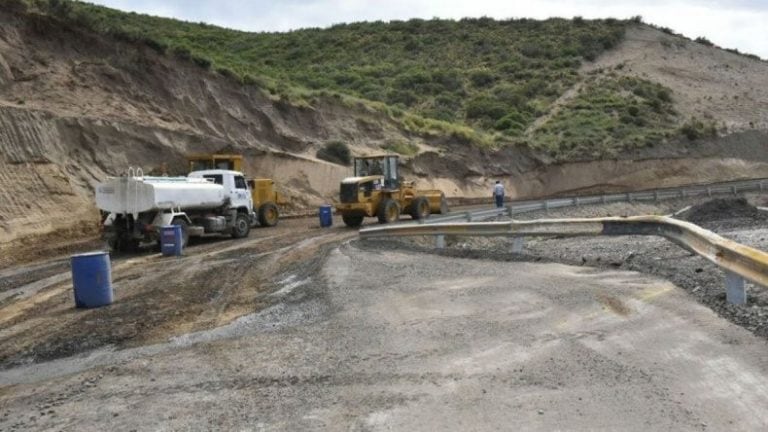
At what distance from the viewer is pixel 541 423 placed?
16.8ft

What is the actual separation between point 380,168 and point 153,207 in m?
10.5

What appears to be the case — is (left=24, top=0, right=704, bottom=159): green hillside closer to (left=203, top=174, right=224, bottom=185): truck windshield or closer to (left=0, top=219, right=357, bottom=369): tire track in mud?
(left=203, top=174, right=224, bottom=185): truck windshield

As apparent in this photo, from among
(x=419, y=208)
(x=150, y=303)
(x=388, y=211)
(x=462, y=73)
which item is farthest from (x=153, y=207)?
(x=462, y=73)

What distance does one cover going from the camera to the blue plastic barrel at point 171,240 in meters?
21.3

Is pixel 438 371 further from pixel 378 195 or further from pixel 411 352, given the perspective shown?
pixel 378 195

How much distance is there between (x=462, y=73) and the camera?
75.9 metres

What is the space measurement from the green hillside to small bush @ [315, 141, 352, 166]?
154 inches

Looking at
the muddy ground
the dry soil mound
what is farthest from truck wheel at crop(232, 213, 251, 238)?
the dry soil mound

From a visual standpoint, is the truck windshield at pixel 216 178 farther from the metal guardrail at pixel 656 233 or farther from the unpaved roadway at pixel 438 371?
the unpaved roadway at pixel 438 371

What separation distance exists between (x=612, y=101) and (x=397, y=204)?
43.9 m

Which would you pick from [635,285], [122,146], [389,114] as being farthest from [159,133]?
[635,285]

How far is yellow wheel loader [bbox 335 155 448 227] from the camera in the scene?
2888cm

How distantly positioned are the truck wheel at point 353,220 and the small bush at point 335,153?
13.4 metres

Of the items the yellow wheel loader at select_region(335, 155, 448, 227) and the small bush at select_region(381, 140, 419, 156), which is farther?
the small bush at select_region(381, 140, 419, 156)
